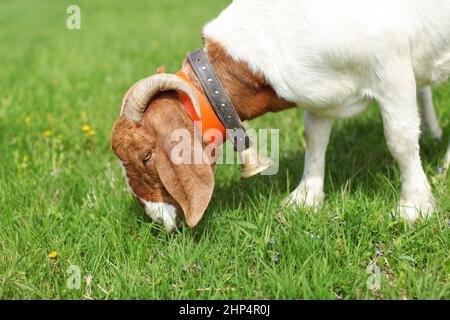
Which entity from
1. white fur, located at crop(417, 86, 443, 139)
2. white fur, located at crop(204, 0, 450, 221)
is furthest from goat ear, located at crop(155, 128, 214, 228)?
white fur, located at crop(417, 86, 443, 139)

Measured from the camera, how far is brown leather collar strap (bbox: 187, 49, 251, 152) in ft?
10.7

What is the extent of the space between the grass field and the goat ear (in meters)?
0.23

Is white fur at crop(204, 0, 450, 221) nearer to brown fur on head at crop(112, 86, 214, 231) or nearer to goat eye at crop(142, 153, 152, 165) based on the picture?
brown fur on head at crop(112, 86, 214, 231)

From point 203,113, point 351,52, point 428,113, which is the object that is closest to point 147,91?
point 203,113

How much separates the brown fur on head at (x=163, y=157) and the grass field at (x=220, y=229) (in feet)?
0.86

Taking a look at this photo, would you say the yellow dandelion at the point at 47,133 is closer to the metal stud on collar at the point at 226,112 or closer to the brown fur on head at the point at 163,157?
the brown fur on head at the point at 163,157

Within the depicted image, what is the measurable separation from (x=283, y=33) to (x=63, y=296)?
1725 millimetres

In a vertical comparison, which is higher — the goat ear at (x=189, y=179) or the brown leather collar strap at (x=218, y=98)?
the brown leather collar strap at (x=218, y=98)

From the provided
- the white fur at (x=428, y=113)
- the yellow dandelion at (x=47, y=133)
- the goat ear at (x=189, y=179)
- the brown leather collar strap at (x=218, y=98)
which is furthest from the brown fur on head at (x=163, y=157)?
the white fur at (x=428, y=113)

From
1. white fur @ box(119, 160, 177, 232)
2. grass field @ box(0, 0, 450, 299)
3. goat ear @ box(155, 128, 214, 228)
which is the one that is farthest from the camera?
white fur @ box(119, 160, 177, 232)

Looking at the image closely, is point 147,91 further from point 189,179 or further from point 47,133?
point 47,133

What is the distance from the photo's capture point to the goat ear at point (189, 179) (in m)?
3.07

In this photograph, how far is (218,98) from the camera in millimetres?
3258

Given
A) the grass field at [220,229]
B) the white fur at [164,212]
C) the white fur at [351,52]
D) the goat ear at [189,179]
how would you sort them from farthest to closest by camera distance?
the white fur at [164,212] → the white fur at [351,52] → the goat ear at [189,179] → the grass field at [220,229]
